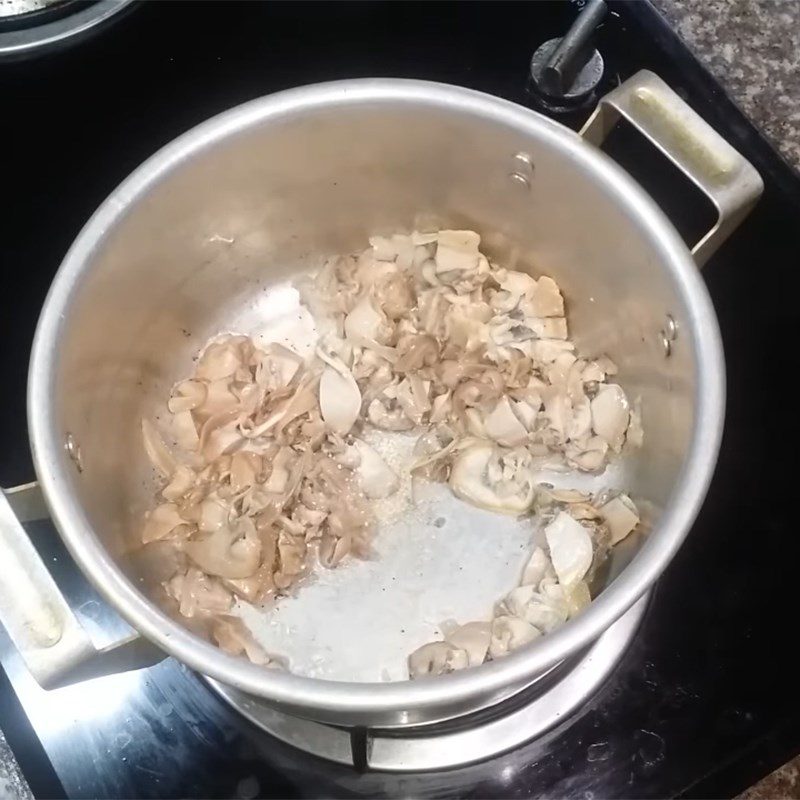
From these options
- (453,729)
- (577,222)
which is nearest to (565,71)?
(577,222)

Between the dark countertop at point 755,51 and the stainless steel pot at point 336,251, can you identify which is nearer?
the stainless steel pot at point 336,251

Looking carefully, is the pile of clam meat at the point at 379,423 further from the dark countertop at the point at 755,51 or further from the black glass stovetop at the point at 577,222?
the dark countertop at the point at 755,51

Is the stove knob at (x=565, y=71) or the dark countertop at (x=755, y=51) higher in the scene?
the dark countertop at (x=755, y=51)

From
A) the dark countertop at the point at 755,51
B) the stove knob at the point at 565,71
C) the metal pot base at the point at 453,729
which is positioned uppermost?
the dark countertop at the point at 755,51

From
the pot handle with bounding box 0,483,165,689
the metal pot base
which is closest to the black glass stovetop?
the metal pot base

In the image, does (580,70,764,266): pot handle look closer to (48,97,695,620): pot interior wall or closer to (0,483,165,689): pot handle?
(48,97,695,620): pot interior wall

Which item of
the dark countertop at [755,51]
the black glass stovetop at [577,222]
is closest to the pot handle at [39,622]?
the black glass stovetop at [577,222]

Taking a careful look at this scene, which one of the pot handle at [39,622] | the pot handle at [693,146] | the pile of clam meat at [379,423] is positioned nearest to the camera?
the pot handle at [39,622]
